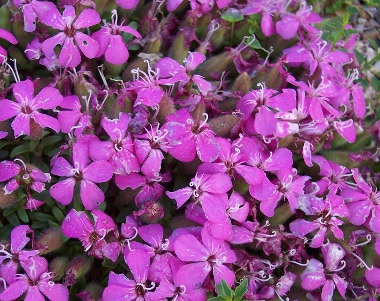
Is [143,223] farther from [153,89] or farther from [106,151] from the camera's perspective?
[153,89]

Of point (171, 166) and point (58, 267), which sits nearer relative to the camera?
point (58, 267)

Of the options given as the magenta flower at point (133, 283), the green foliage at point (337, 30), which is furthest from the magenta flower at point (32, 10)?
the green foliage at point (337, 30)

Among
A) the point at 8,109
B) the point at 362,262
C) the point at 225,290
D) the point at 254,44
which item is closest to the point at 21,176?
the point at 8,109

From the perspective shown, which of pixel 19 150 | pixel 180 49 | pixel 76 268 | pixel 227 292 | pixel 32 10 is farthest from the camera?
pixel 180 49

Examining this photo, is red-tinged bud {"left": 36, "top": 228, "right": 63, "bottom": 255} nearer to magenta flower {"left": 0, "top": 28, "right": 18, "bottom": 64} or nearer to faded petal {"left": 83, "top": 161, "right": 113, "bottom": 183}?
faded petal {"left": 83, "top": 161, "right": 113, "bottom": 183}

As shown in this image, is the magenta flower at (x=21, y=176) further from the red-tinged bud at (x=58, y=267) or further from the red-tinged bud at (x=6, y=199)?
the red-tinged bud at (x=58, y=267)

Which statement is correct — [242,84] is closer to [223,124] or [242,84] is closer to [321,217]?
Result: [223,124]

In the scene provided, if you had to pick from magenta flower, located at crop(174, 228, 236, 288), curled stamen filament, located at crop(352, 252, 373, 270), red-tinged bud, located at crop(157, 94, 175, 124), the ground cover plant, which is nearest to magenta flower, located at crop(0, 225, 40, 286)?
the ground cover plant

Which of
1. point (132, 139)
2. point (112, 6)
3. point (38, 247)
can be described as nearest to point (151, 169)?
point (132, 139)
